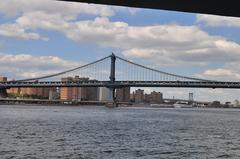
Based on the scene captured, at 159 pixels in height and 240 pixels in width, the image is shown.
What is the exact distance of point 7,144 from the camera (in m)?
30.1

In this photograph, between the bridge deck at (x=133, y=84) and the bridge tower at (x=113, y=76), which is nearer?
the bridge deck at (x=133, y=84)

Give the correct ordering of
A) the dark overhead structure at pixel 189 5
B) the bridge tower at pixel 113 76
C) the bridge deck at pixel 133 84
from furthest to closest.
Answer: the bridge tower at pixel 113 76 < the bridge deck at pixel 133 84 < the dark overhead structure at pixel 189 5

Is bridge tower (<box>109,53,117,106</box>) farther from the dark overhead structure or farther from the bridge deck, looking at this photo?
the dark overhead structure

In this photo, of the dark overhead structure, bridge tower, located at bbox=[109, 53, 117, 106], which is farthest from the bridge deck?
the dark overhead structure

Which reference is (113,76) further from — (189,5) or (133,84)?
(189,5)

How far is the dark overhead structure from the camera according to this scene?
16258 mm

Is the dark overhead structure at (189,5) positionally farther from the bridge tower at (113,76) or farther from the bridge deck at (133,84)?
the bridge tower at (113,76)

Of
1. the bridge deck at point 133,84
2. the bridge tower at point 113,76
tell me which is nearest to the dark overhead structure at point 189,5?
the bridge deck at point 133,84

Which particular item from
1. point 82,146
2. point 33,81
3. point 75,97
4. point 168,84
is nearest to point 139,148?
point 82,146

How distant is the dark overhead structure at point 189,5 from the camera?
16.3 m

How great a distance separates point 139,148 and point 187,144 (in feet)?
14.5

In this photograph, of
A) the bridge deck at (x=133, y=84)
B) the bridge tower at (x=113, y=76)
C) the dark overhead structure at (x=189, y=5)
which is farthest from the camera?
the bridge tower at (x=113, y=76)

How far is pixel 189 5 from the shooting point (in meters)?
16.9

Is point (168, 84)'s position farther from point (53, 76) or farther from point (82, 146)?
point (82, 146)
